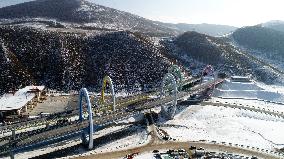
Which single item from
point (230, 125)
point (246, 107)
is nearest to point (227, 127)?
point (230, 125)

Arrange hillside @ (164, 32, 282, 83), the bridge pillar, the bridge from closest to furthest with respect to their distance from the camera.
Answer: the bridge < the bridge pillar < hillside @ (164, 32, 282, 83)

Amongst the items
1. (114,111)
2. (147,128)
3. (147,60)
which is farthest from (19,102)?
(147,60)

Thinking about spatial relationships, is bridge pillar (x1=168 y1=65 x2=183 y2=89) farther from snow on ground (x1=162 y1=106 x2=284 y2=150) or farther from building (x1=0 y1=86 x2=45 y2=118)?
building (x1=0 y1=86 x2=45 y2=118)

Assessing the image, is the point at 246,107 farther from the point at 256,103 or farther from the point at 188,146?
the point at 188,146

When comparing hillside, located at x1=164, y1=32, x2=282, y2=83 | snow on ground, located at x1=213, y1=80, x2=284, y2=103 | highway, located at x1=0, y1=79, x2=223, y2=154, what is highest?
hillside, located at x1=164, y1=32, x2=282, y2=83

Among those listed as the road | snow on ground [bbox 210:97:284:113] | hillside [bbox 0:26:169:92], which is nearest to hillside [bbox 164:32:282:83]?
hillside [bbox 0:26:169:92]

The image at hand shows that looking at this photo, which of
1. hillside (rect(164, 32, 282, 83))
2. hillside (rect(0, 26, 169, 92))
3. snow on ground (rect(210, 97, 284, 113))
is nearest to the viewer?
snow on ground (rect(210, 97, 284, 113))

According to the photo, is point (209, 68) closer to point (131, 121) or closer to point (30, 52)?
point (131, 121)
